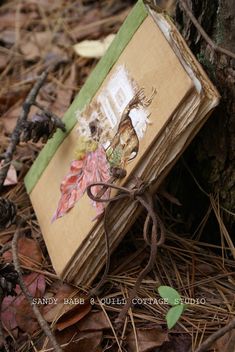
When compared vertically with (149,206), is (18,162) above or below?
below

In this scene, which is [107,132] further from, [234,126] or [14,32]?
[14,32]

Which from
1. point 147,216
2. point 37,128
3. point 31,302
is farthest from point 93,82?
point 31,302

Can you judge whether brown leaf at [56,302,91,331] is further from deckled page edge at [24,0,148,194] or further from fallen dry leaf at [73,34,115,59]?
fallen dry leaf at [73,34,115,59]

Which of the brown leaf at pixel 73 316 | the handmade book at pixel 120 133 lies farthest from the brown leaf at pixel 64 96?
the brown leaf at pixel 73 316

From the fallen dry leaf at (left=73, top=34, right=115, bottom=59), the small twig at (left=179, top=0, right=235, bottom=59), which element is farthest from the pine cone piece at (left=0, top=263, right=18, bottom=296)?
the fallen dry leaf at (left=73, top=34, right=115, bottom=59)

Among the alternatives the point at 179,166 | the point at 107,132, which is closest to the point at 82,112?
A: the point at 107,132

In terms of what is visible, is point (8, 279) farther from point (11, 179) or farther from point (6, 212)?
point (11, 179)
